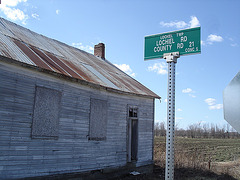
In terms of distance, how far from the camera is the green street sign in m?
3.64

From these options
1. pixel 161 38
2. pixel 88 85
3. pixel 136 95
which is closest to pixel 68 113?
pixel 88 85

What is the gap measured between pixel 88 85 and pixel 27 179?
3976mm

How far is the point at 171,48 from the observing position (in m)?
3.71

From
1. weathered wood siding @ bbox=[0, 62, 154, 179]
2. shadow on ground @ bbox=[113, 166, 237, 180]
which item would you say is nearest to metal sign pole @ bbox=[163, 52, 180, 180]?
weathered wood siding @ bbox=[0, 62, 154, 179]

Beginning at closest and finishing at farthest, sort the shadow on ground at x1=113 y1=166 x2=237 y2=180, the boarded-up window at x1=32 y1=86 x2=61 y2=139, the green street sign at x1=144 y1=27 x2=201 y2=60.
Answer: the green street sign at x1=144 y1=27 x2=201 y2=60 → the boarded-up window at x1=32 y1=86 x2=61 y2=139 → the shadow on ground at x1=113 y1=166 x2=237 y2=180

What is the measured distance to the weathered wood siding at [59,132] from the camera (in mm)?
7375

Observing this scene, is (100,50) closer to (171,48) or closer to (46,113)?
(46,113)

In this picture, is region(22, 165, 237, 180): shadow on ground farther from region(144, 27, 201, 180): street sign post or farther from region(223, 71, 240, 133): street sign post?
region(223, 71, 240, 133): street sign post

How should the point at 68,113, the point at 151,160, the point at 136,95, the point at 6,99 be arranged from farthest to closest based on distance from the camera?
the point at 151,160
the point at 136,95
the point at 68,113
the point at 6,99

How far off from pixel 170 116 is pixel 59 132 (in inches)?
252

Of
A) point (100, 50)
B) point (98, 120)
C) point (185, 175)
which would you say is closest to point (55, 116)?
point (98, 120)

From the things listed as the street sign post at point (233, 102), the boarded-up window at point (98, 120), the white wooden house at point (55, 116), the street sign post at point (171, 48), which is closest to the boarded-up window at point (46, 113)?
the white wooden house at point (55, 116)

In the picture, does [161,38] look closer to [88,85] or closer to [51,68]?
[51,68]

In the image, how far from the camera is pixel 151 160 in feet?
46.5
